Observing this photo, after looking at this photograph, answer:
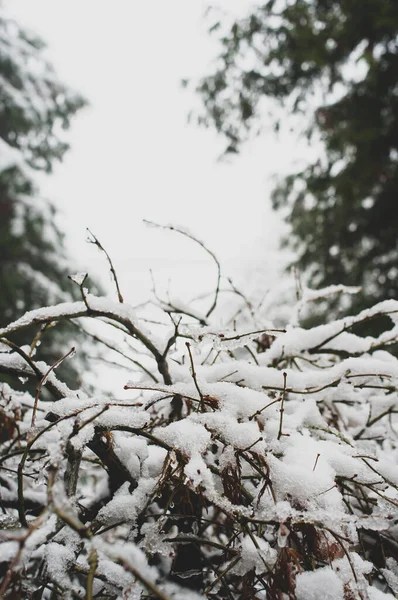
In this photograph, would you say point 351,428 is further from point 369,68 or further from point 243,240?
point 243,240

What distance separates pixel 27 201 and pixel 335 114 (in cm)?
467

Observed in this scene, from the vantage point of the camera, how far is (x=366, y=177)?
4453 mm

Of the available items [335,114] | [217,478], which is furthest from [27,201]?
[217,478]

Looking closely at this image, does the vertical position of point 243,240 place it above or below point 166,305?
above

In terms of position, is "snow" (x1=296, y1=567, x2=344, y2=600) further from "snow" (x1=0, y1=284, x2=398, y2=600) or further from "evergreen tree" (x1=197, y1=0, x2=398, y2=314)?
"evergreen tree" (x1=197, y1=0, x2=398, y2=314)

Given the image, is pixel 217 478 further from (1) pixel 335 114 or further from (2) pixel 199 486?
(1) pixel 335 114

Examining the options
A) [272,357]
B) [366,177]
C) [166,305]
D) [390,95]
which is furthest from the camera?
[366,177]

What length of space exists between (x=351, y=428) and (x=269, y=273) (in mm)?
12191

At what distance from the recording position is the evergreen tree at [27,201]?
19.9 feet

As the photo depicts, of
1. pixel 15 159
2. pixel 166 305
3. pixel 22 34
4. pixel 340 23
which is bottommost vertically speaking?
pixel 166 305

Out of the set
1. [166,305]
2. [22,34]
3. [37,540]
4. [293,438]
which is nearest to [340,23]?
[166,305]

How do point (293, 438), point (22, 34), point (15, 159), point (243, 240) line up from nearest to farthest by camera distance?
point (293, 438), point (15, 159), point (22, 34), point (243, 240)

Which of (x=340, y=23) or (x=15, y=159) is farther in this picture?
(x=15, y=159)

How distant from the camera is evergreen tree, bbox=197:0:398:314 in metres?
4.01
